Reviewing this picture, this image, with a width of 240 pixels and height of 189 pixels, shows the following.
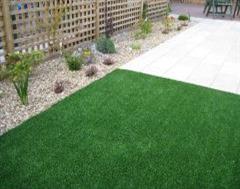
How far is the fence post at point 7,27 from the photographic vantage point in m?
3.94

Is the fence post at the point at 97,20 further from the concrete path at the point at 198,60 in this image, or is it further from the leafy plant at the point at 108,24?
the concrete path at the point at 198,60

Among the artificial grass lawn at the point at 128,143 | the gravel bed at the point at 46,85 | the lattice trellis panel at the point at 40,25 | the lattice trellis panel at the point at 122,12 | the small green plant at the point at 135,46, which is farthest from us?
the lattice trellis panel at the point at 122,12

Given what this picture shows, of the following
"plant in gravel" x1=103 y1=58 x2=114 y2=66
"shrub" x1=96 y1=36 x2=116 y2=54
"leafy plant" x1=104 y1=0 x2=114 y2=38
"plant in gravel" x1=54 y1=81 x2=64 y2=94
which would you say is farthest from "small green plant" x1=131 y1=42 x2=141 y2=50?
"plant in gravel" x1=54 y1=81 x2=64 y2=94

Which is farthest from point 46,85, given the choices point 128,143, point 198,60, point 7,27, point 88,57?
point 198,60

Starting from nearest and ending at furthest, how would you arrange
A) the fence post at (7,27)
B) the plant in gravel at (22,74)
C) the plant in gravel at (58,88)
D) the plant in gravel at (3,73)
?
the plant in gravel at (22,74)
the plant in gravel at (58,88)
the fence post at (7,27)
the plant in gravel at (3,73)

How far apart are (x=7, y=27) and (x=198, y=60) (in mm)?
3416

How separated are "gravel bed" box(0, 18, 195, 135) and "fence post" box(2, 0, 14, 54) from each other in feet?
1.73

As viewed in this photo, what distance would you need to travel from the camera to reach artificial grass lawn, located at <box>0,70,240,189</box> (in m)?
2.28

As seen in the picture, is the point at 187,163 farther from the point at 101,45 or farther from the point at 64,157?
the point at 101,45

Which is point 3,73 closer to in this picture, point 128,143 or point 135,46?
point 128,143

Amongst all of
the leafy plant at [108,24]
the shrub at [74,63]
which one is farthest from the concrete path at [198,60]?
the leafy plant at [108,24]

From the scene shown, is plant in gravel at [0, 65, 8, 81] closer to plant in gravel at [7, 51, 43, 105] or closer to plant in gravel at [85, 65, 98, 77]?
plant in gravel at [7, 51, 43, 105]

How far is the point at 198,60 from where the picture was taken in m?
5.39

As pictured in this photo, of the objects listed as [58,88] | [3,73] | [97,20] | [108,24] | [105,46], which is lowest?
[58,88]
